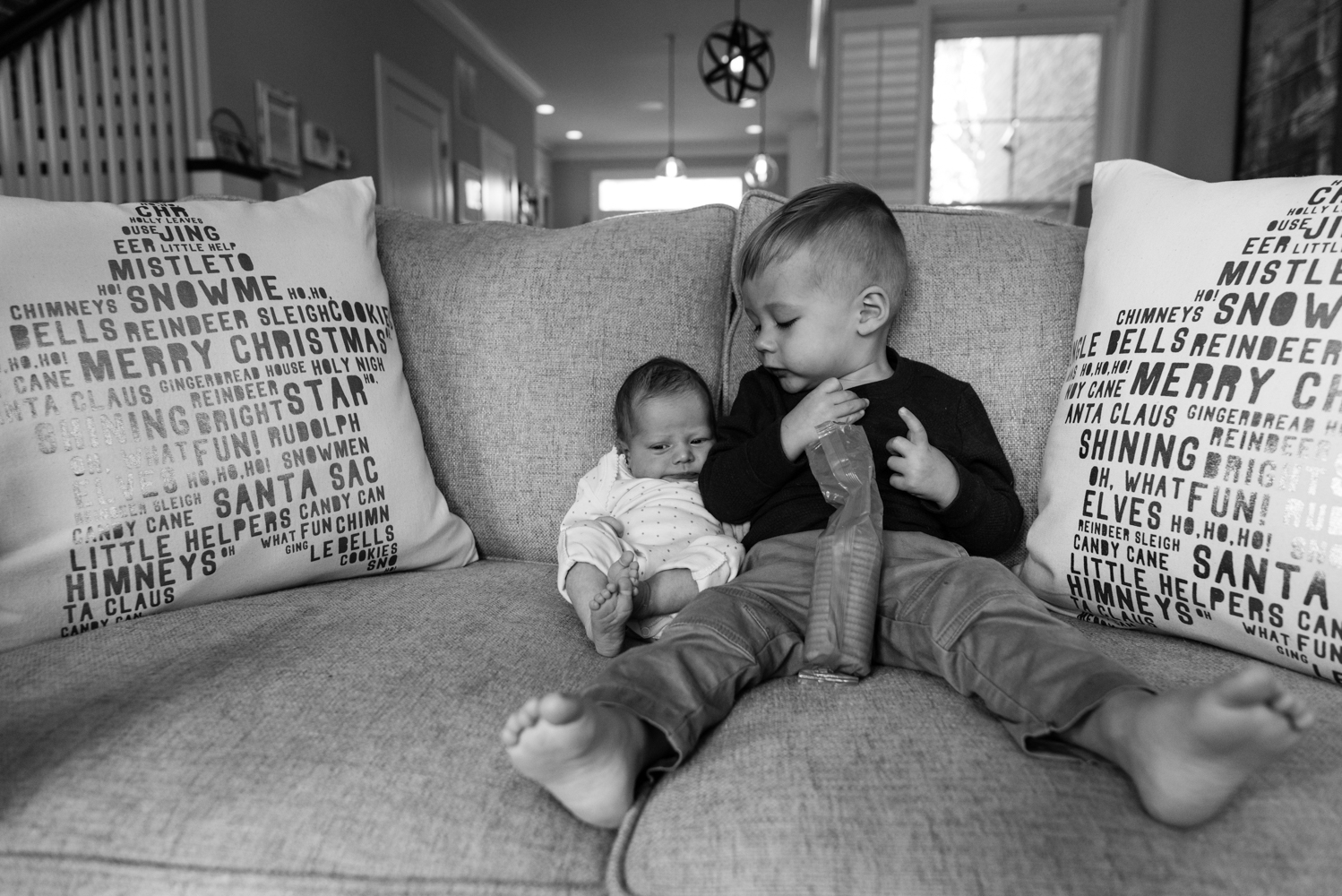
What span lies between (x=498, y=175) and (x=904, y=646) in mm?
7151

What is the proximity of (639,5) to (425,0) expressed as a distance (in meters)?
1.39

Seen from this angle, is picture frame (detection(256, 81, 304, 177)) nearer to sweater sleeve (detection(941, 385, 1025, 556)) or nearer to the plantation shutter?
the plantation shutter

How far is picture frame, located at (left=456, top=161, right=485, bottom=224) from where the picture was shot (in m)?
6.43

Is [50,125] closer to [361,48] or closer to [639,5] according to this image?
[361,48]

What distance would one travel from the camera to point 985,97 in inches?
178

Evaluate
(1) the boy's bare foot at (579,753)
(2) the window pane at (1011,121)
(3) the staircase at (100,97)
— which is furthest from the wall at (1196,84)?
(3) the staircase at (100,97)

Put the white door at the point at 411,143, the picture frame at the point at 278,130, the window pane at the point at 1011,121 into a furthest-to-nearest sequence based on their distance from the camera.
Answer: the white door at the point at 411,143 → the window pane at the point at 1011,121 → the picture frame at the point at 278,130

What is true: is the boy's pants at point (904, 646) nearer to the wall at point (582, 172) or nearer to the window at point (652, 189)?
the window at point (652, 189)

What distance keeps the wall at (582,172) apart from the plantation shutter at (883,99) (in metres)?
6.24

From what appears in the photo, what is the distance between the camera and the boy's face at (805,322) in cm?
111

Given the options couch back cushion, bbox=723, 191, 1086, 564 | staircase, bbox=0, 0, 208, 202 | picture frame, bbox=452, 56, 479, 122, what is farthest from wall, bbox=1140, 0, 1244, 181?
picture frame, bbox=452, 56, 479, 122

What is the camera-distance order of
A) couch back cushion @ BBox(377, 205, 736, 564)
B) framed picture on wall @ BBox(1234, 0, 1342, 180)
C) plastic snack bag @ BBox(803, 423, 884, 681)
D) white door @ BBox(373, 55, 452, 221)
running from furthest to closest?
white door @ BBox(373, 55, 452, 221), framed picture on wall @ BBox(1234, 0, 1342, 180), couch back cushion @ BBox(377, 205, 736, 564), plastic snack bag @ BBox(803, 423, 884, 681)

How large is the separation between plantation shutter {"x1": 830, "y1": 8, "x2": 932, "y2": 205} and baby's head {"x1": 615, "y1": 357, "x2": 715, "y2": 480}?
3560 millimetres

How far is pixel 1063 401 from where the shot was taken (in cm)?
106
